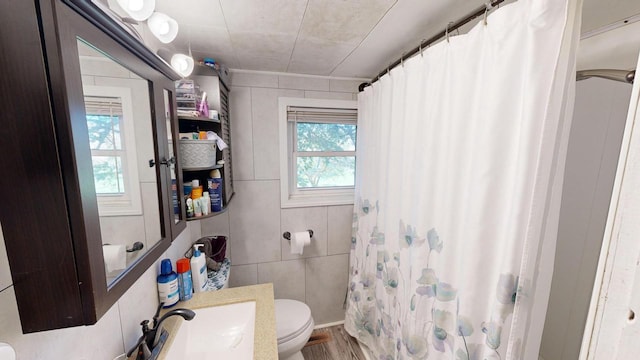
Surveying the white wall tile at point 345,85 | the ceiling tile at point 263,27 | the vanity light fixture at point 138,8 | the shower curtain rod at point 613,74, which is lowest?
the shower curtain rod at point 613,74

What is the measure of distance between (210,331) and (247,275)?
0.82 metres

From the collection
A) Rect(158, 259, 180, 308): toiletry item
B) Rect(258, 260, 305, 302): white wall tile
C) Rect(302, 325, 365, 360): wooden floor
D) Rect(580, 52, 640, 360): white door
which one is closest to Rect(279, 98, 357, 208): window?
Rect(258, 260, 305, 302): white wall tile

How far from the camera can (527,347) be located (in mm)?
758

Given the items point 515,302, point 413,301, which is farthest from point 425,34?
point 413,301

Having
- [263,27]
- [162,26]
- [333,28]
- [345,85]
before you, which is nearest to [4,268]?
[162,26]

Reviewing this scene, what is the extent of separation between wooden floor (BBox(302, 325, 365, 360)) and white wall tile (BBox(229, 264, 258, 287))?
2.32ft

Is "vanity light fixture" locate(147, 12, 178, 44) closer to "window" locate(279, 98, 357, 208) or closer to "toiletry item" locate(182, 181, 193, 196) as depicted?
"toiletry item" locate(182, 181, 193, 196)

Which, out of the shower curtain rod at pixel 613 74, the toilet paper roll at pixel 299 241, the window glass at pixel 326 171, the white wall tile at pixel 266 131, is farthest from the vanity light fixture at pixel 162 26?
the shower curtain rod at pixel 613 74

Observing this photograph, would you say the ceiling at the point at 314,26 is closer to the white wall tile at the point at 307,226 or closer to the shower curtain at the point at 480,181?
the shower curtain at the point at 480,181

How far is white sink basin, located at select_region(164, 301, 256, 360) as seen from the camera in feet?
3.07

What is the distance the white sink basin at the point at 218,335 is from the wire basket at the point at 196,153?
27.5 inches

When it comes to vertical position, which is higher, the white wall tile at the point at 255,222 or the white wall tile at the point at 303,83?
the white wall tile at the point at 303,83

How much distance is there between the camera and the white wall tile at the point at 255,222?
1.78 meters

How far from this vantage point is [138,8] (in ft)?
2.21
